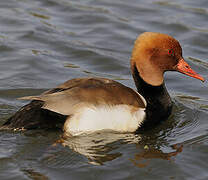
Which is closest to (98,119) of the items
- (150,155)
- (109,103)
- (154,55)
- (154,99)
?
(109,103)

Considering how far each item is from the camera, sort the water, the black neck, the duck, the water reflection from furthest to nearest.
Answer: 1. the black neck
2. the duck
3. the water reflection
4. the water

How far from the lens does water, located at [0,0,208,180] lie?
5066mm

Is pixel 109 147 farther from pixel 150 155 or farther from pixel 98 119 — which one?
pixel 150 155

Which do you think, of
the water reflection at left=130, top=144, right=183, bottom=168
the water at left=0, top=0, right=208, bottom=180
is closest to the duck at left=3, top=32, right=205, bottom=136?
the water at left=0, top=0, right=208, bottom=180

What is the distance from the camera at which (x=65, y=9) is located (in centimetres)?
1032

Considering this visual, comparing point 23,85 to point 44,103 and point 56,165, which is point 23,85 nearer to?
point 44,103

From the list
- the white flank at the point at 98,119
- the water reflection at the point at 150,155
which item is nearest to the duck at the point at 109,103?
the white flank at the point at 98,119

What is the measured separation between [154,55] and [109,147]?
1197 mm

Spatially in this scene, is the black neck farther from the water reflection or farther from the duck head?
the water reflection

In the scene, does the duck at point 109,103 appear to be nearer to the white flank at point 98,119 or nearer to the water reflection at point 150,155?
the white flank at point 98,119

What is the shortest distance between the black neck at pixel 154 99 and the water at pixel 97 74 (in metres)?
0.19

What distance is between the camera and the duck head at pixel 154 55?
5.79 meters

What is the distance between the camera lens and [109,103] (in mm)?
5402

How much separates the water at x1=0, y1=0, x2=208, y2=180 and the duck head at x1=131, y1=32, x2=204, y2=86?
2.09ft
